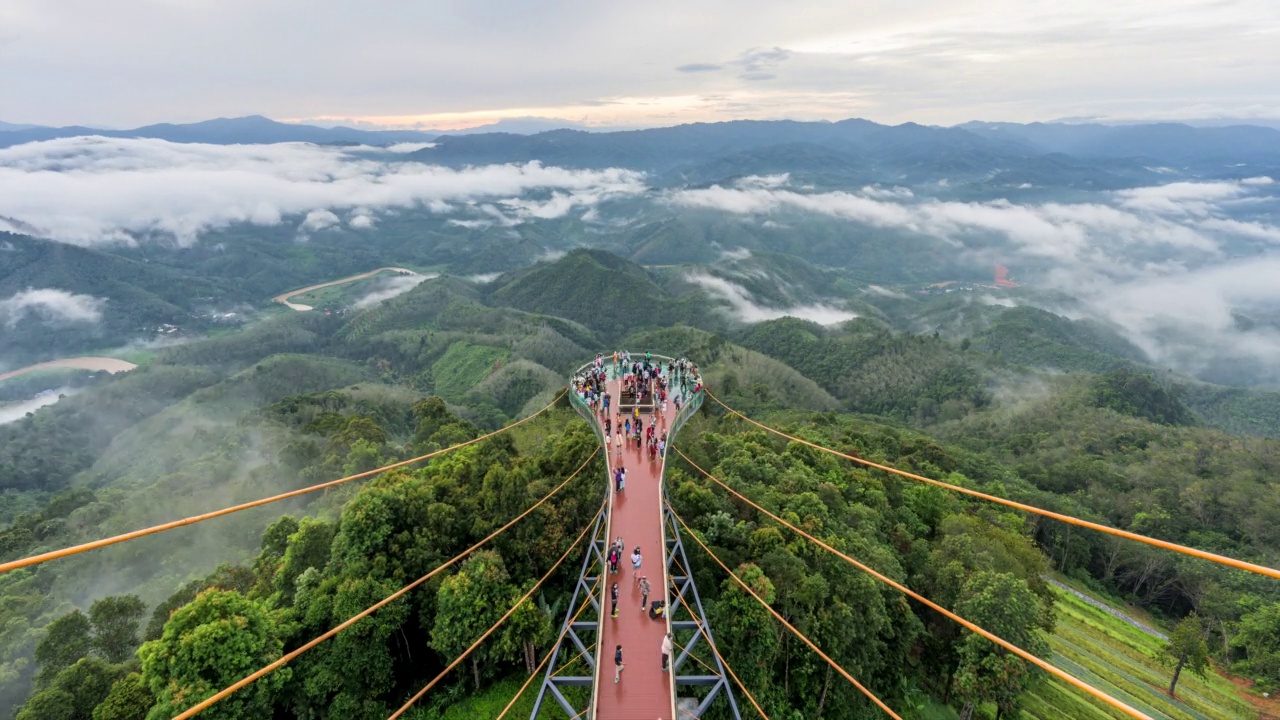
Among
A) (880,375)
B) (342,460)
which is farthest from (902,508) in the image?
(880,375)

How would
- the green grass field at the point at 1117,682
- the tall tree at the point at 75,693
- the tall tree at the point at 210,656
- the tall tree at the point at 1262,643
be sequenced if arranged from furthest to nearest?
the tall tree at the point at 1262,643 → the green grass field at the point at 1117,682 → the tall tree at the point at 75,693 → the tall tree at the point at 210,656

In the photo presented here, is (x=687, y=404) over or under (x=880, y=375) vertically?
over

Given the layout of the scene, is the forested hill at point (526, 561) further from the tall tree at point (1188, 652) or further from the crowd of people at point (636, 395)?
the tall tree at point (1188, 652)

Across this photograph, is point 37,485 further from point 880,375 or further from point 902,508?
point 880,375

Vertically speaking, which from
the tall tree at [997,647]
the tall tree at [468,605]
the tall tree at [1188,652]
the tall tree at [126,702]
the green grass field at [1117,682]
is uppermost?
the tall tree at [468,605]

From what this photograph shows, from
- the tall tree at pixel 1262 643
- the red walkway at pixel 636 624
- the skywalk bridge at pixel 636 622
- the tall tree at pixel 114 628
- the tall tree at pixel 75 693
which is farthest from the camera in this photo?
the tall tree at pixel 1262 643

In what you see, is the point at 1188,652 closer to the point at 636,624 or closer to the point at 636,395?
the point at 636,395

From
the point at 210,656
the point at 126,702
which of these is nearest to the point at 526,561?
Result: the point at 210,656

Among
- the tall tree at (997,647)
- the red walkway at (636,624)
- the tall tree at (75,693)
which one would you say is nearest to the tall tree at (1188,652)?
the tall tree at (997,647)

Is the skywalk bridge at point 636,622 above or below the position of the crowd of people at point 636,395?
below
